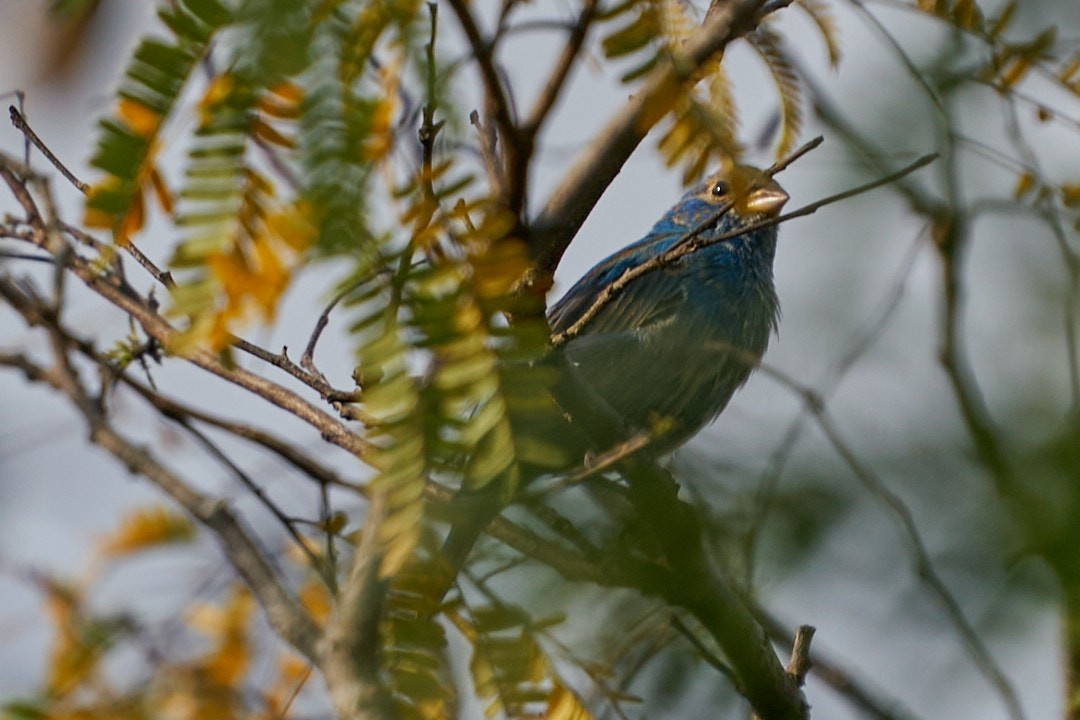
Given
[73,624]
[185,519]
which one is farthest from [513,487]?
[185,519]

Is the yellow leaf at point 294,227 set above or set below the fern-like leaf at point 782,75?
below

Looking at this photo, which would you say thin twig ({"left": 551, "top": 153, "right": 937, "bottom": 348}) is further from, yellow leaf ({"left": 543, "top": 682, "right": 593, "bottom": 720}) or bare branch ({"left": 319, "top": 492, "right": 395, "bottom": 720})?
bare branch ({"left": 319, "top": 492, "right": 395, "bottom": 720})

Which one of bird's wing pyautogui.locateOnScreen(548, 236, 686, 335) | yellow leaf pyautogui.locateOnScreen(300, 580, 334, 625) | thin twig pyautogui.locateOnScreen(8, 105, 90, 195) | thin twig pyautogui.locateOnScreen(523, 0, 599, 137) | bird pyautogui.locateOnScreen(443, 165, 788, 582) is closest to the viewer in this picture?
thin twig pyautogui.locateOnScreen(523, 0, 599, 137)

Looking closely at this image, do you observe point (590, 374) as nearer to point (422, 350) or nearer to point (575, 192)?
point (575, 192)

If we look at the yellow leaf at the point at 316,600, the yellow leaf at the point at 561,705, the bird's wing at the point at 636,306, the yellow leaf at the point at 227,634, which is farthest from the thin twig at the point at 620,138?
the bird's wing at the point at 636,306

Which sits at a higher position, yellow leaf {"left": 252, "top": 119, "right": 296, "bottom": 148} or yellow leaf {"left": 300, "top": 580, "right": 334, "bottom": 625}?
yellow leaf {"left": 300, "top": 580, "right": 334, "bottom": 625}

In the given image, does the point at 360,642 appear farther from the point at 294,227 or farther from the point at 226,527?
the point at 294,227

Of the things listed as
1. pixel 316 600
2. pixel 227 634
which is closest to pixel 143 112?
pixel 227 634

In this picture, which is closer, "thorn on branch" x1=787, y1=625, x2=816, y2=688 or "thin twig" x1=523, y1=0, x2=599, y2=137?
"thin twig" x1=523, y1=0, x2=599, y2=137

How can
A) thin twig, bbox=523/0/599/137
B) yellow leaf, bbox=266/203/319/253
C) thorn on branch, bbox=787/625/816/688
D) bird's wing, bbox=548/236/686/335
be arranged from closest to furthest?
yellow leaf, bbox=266/203/319/253
thin twig, bbox=523/0/599/137
thorn on branch, bbox=787/625/816/688
bird's wing, bbox=548/236/686/335

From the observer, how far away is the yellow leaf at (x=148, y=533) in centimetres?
487

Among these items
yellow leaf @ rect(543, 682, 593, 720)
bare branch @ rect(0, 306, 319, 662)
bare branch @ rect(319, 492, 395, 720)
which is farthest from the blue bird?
bare branch @ rect(319, 492, 395, 720)

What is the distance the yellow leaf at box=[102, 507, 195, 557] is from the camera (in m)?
4.87

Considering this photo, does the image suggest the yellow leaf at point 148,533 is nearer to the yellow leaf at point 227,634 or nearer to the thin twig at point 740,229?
the yellow leaf at point 227,634
